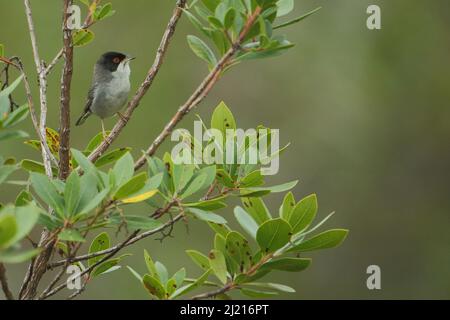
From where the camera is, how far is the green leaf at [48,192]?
66.9 inches

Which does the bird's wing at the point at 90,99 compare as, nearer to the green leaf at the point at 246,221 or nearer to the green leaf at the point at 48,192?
the green leaf at the point at 246,221

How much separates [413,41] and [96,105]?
216 inches

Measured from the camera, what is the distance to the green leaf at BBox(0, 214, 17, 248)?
4.17 feet

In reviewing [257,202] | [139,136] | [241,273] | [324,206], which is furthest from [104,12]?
[324,206]

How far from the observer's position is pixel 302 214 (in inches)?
78.0

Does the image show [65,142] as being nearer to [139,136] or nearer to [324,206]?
[139,136]

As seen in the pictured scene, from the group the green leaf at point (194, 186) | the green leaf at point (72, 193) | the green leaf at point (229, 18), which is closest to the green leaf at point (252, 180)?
the green leaf at point (194, 186)

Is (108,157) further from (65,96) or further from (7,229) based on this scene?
(7,229)

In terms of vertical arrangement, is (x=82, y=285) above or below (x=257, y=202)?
below

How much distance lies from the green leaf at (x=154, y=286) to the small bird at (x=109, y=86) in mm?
2440

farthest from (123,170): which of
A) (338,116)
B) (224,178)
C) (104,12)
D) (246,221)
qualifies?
(338,116)

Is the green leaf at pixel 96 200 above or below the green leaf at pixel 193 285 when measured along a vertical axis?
above

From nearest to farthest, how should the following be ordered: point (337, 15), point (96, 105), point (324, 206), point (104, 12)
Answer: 1. point (104, 12)
2. point (96, 105)
3. point (337, 15)
4. point (324, 206)

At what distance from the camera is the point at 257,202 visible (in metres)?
2.08
